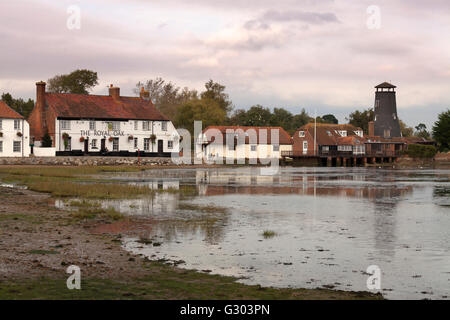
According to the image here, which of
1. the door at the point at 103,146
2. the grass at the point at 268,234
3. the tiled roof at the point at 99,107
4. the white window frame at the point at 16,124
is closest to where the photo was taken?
the grass at the point at 268,234

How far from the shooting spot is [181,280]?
1318 centimetres

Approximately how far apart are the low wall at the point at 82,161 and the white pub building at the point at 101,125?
9.45 feet

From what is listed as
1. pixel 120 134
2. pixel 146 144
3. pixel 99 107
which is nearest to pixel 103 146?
pixel 120 134

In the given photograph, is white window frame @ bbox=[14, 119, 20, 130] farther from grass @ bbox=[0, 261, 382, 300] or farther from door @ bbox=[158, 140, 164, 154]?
grass @ bbox=[0, 261, 382, 300]

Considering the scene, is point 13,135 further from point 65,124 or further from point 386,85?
point 386,85

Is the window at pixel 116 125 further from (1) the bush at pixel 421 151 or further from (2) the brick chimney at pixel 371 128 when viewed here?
(2) the brick chimney at pixel 371 128

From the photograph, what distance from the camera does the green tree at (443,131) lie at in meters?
120

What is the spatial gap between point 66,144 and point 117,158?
24.6ft

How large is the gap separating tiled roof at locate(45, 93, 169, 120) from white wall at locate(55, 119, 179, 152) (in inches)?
39.5

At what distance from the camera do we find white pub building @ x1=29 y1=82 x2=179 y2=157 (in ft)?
272

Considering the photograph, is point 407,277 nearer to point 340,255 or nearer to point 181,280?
point 340,255

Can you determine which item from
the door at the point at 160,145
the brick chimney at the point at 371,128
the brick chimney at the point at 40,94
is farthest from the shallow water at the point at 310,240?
Result: the brick chimney at the point at 371,128

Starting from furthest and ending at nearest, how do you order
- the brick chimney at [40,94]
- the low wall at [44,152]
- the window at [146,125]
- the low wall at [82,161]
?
the window at [146,125], the brick chimney at [40,94], the low wall at [44,152], the low wall at [82,161]

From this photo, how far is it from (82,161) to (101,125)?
10313 mm
